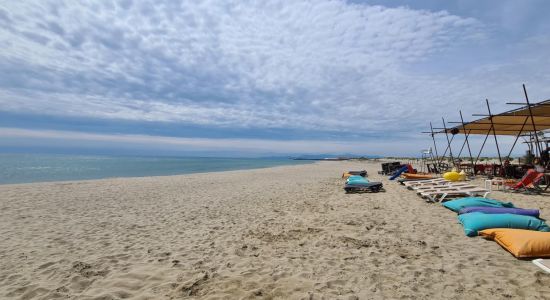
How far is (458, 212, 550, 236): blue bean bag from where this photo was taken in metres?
5.48

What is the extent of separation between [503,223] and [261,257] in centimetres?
440

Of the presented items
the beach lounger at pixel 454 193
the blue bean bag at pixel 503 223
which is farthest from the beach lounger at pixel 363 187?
the blue bean bag at pixel 503 223

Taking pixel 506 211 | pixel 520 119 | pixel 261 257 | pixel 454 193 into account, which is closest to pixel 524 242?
pixel 506 211

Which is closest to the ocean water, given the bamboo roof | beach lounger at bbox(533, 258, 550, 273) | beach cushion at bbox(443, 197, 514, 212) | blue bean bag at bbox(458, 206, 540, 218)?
beach cushion at bbox(443, 197, 514, 212)

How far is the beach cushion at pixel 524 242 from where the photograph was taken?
4355 millimetres

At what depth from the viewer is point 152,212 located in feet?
30.9

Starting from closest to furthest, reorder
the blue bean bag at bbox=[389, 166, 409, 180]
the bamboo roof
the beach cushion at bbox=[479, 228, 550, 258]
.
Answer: the beach cushion at bbox=[479, 228, 550, 258] → the bamboo roof → the blue bean bag at bbox=[389, 166, 409, 180]

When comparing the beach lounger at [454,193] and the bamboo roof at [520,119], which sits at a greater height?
the bamboo roof at [520,119]

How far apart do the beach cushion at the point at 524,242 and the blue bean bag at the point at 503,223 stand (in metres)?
0.46

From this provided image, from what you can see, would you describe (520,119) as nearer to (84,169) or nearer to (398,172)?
(398,172)

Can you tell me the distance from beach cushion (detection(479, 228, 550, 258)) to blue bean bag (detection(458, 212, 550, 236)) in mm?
464

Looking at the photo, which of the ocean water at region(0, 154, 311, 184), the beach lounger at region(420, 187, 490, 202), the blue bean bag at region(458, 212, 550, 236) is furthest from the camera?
the ocean water at region(0, 154, 311, 184)

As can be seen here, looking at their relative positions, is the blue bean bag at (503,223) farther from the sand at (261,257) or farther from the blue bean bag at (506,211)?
the blue bean bag at (506,211)

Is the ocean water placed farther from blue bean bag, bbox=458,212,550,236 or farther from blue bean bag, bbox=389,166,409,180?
blue bean bag, bbox=458,212,550,236
